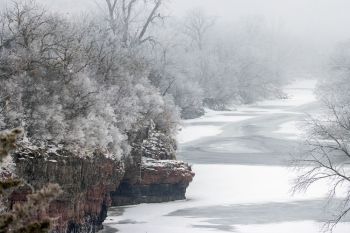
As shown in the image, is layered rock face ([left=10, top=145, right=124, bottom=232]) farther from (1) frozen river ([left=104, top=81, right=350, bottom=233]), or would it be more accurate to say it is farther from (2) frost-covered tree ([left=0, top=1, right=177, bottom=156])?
(1) frozen river ([left=104, top=81, right=350, bottom=233])

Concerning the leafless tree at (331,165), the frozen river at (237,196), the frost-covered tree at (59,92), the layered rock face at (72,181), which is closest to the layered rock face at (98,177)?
the layered rock face at (72,181)

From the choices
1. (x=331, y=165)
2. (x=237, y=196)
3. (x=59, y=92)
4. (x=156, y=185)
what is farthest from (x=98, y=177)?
(x=237, y=196)

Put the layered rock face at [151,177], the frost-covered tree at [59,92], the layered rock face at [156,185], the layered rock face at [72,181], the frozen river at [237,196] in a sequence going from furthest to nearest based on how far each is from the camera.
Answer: the layered rock face at [156,185], the layered rock face at [151,177], the frozen river at [237,196], the frost-covered tree at [59,92], the layered rock face at [72,181]

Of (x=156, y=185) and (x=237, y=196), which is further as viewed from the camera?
(x=237, y=196)

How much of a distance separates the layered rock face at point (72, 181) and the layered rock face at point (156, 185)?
3.64 meters

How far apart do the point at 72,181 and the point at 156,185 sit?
7.87 metres

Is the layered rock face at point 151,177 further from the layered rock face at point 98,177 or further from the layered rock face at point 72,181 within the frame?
the layered rock face at point 72,181

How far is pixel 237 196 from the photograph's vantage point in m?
26.3

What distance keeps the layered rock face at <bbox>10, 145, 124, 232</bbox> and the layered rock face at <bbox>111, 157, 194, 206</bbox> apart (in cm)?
364

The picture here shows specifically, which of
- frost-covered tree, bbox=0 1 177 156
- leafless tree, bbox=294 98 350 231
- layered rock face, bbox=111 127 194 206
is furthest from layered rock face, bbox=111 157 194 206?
leafless tree, bbox=294 98 350 231

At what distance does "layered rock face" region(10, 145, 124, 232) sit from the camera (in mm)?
16375

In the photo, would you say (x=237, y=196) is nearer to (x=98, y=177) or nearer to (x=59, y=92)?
(x=98, y=177)

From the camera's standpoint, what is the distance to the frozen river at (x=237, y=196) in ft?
67.5

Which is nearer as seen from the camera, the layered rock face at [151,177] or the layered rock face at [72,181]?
the layered rock face at [72,181]
